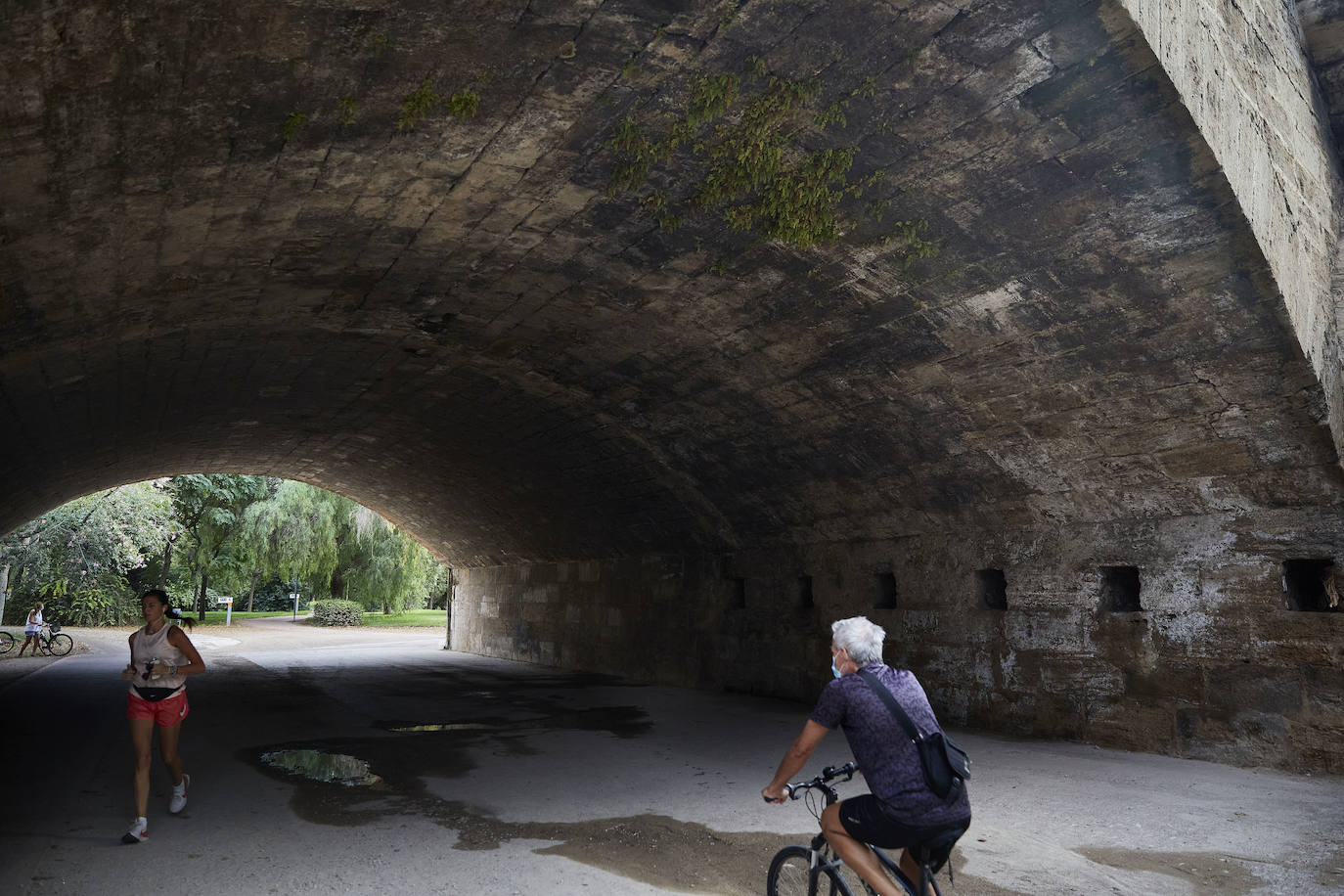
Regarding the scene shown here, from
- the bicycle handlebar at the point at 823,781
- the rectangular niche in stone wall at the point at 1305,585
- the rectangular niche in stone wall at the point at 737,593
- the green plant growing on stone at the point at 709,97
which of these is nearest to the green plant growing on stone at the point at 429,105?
the green plant growing on stone at the point at 709,97

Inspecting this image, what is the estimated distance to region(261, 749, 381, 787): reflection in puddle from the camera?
7430 mm

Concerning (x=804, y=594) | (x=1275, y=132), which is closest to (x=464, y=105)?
(x=1275, y=132)

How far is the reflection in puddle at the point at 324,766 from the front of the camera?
7430mm

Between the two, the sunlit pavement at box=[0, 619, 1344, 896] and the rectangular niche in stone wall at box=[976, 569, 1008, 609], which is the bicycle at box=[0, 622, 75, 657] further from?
the rectangular niche in stone wall at box=[976, 569, 1008, 609]

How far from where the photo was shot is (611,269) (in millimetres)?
7855

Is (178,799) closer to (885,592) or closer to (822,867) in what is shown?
(822,867)

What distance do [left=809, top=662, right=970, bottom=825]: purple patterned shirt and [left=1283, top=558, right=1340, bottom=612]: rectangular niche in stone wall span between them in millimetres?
5298

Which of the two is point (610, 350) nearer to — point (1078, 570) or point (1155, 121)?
point (1078, 570)

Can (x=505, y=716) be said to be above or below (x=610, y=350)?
below

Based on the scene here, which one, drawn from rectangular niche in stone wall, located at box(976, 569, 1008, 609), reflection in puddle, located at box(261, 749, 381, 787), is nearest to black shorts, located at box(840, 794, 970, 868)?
reflection in puddle, located at box(261, 749, 381, 787)

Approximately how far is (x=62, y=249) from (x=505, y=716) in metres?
7.17

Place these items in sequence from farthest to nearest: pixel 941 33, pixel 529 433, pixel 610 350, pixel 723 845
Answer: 1. pixel 529 433
2. pixel 610 350
3. pixel 723 845
4. pixel 941 33

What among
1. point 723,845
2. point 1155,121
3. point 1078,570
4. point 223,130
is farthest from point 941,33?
point 1078,570

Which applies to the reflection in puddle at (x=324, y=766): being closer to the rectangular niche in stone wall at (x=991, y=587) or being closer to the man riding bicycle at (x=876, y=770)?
the man riding bicycle at (x=876, y=770)
